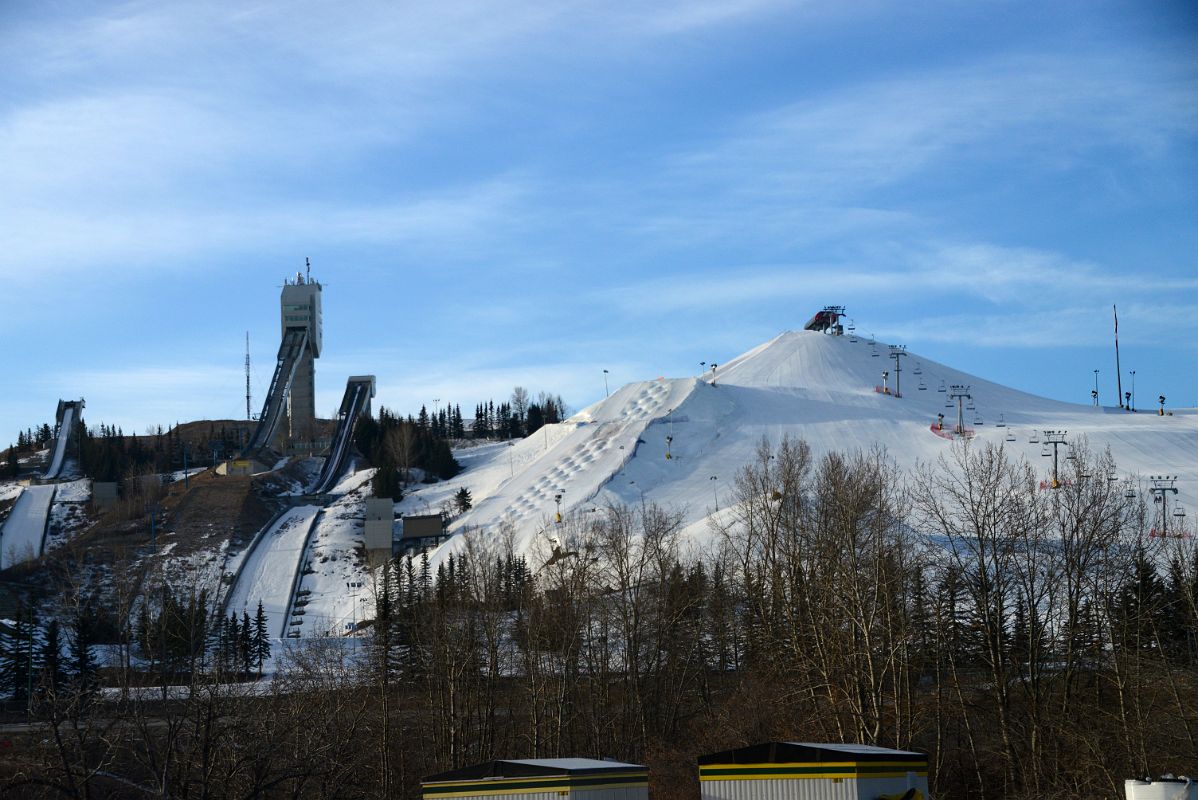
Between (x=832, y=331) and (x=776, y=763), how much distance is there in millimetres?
123473

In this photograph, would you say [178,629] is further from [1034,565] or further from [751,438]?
[751,438]

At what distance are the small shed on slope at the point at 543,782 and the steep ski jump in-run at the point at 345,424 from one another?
76.9m

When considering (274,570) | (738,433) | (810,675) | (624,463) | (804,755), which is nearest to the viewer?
(804,755)

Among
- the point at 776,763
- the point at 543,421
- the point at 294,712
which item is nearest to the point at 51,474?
the point at 543,421

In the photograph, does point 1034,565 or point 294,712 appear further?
point 1034,565

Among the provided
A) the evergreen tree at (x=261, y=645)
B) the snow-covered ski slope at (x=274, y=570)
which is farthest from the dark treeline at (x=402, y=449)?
the evergreen tree at (x=261, y=645)

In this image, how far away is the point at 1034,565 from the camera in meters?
33.6

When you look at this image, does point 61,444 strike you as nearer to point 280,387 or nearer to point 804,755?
point 280,387

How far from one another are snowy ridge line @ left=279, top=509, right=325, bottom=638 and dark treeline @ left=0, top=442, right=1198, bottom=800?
15.5 m

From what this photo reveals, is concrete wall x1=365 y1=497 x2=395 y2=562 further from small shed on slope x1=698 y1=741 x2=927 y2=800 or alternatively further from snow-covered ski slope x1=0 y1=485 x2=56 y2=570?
small shed on slope x1=698 y1=741 x2=927 y2=800

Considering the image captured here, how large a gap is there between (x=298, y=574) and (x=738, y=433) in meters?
35.6


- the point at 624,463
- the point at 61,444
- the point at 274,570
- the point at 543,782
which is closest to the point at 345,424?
the point at 61,444

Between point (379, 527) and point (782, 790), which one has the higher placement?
point (379, 527)

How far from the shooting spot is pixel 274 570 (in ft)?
244
